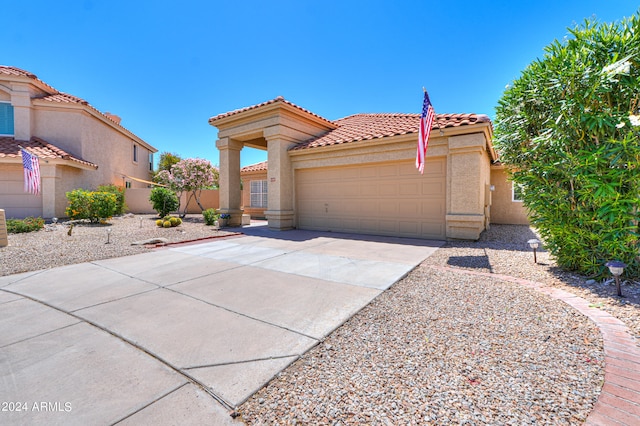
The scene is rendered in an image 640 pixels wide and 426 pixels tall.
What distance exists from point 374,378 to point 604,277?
486 cm

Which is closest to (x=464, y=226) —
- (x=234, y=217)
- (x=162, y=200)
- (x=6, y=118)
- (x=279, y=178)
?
(x=279, y=178)

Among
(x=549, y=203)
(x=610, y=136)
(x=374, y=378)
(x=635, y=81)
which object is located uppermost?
(x=635, y=81)

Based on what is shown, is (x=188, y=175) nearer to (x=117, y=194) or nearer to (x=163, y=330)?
(x=117, y=194)

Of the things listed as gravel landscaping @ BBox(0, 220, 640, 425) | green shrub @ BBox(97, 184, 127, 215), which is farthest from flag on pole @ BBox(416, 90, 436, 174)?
green shrub @ BBox(97, 184, 127, 215)

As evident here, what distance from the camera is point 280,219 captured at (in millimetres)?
11836

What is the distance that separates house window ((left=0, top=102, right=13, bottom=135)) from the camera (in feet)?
52.3

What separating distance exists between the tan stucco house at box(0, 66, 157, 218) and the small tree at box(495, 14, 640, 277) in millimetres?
19753

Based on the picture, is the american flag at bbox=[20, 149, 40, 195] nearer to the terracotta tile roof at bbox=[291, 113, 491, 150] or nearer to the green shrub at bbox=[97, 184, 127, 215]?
the green shrub at bbox=[97, 184, 127, 215]

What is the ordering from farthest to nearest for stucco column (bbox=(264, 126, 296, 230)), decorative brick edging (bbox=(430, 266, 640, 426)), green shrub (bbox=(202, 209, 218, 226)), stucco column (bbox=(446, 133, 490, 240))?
green shrub (bbox=(202, 209, 218, 226)), stucco column (bbox=(264, 126, 296, 230)), stucco column (bbox=(446, 133, 490, 240)), decorative brick edging (bbox=(430, 266, 640, 426))

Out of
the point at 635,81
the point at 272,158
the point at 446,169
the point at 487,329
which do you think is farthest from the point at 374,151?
the point at 487,329

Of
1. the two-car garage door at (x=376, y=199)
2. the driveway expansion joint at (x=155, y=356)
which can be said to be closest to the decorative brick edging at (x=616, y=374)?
the driveway expansion joint at (x=155, y=356)

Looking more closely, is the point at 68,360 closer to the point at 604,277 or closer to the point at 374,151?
the point at 604,277

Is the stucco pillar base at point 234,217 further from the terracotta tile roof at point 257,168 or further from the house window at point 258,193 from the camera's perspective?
the terracotta tile roof at point 257,168

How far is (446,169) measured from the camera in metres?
9.08
